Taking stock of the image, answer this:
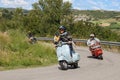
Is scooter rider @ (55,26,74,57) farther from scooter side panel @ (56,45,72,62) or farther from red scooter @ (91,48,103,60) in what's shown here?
red scooter @ (91,48,103,60)

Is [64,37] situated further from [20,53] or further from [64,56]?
[20,53]

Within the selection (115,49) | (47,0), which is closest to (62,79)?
(115,49)

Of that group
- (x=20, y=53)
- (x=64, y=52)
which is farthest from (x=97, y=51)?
(x=64, y=52)

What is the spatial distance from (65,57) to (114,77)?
9.29 feet

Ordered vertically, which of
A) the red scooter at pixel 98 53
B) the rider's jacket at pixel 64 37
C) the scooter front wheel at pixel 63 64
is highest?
the rider's jacket at pixel 64 37

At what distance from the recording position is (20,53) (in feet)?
63.6

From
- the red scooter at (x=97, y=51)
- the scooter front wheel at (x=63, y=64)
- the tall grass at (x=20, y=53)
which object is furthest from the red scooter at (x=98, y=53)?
the scooter front wheel at (x=63, y=64)

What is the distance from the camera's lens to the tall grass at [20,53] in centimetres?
1714

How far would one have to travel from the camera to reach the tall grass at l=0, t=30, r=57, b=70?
17141 millimetres

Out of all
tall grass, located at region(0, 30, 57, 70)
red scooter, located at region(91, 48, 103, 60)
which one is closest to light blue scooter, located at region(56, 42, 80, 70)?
tall grass, located at region(0, 30, 57, 70)

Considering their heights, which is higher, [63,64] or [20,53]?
[20,53]

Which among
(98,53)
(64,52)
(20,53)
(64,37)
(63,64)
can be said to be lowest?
(98,53)

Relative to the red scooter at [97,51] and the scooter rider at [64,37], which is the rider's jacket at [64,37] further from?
the red scooter at [97,51]

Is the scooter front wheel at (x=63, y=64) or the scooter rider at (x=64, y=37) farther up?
the scooter rider at (x=64, y=37)
